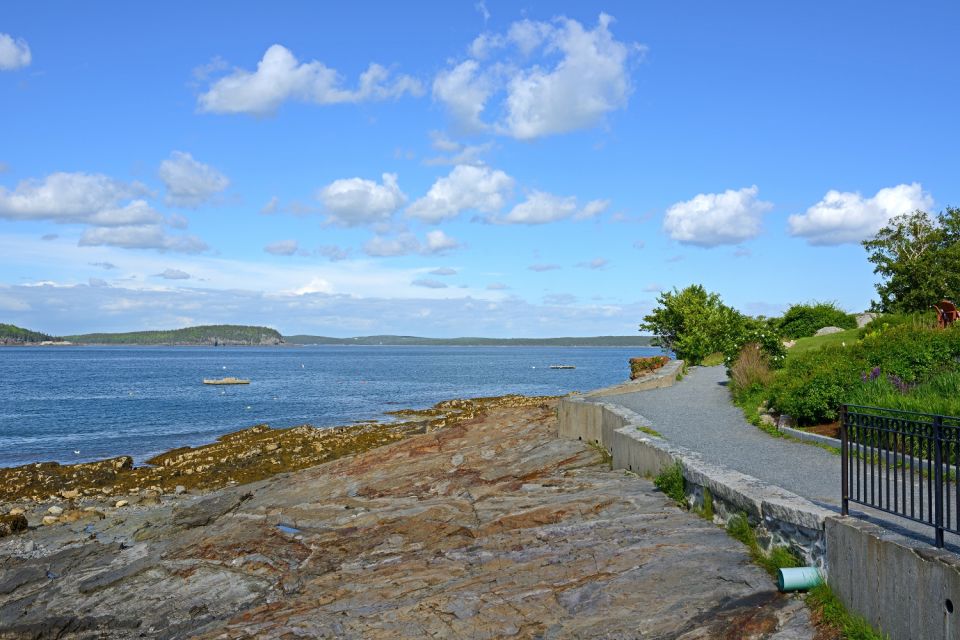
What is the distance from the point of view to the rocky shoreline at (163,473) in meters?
20.9

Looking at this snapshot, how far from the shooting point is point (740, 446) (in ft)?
46.1

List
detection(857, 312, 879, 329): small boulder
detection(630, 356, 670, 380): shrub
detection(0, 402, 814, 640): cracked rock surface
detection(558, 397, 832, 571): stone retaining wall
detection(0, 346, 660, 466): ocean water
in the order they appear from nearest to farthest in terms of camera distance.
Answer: detection(558, 397, 832, 571): stone retaining wall, detection(0, 402, 814, 640): cracked rock surface, detection(630, 356, 670, 380): shrub, detection(0, 346, 660, 466): ocean water, detection(857, 312, 879, 329): small boulder

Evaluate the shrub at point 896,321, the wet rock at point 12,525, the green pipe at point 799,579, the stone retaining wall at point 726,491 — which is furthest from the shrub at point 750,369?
the wet rock at point 12,525

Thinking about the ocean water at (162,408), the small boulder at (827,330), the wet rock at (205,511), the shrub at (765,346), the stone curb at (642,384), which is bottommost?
the ocean water at (162,408)

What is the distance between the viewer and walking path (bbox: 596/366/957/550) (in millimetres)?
9745

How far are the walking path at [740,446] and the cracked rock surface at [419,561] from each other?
149cm

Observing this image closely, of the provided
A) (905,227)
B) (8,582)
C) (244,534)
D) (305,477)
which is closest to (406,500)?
(244,534)

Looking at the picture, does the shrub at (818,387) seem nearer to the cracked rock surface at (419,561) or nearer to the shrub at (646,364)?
the cracked rock surface at (419,561)

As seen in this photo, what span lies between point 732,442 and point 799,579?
287 inches

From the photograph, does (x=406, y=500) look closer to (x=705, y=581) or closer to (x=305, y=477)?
(x=305, y=477)

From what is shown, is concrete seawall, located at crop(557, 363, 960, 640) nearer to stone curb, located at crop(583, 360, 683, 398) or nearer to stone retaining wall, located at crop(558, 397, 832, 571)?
stone retaining wall, located at crop(558, 397, 832, 571)

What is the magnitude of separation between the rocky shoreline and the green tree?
1357cm

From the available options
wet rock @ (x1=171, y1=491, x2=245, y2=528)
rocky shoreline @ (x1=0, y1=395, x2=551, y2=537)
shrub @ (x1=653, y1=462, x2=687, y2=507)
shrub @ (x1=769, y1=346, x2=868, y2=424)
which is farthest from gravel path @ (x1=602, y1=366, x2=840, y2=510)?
rocky shoreline @ (x1=0, y1=395, x2=551, y2=537)

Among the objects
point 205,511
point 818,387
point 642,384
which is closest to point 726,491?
point 818,387
